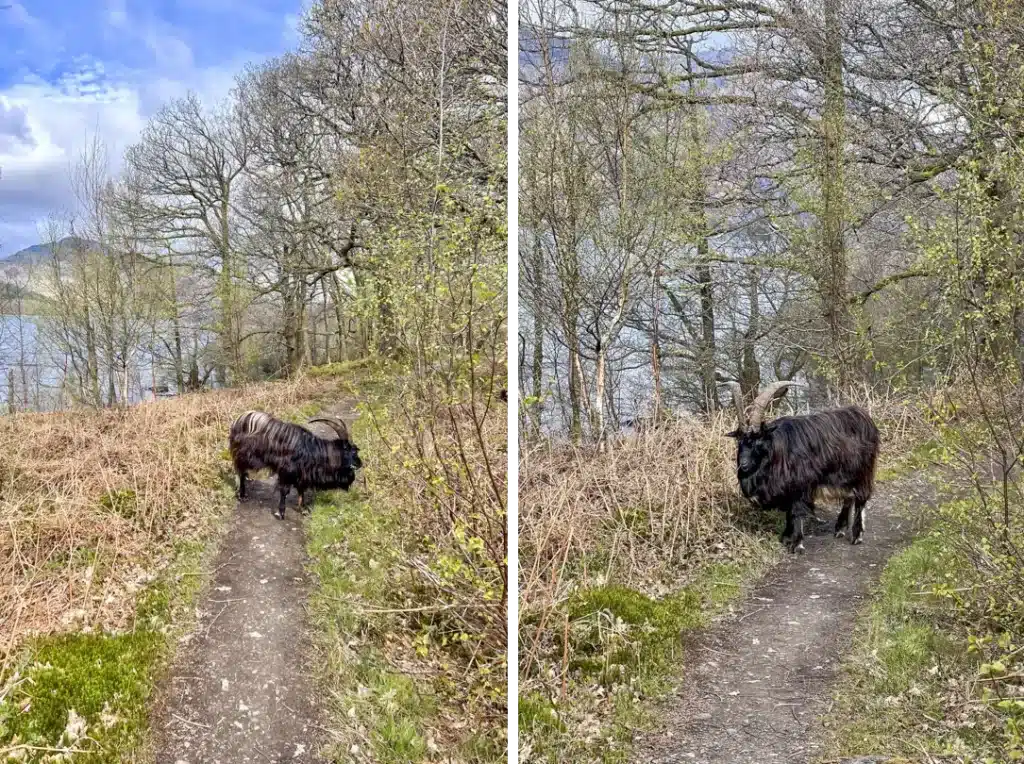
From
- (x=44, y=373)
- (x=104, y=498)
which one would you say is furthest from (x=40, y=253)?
(x=104, y=498)

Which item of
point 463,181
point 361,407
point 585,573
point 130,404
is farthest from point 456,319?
point 130,404

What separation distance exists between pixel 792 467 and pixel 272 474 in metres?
4.86

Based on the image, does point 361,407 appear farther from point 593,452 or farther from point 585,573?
point 593,452

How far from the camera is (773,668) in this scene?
381 centimetres

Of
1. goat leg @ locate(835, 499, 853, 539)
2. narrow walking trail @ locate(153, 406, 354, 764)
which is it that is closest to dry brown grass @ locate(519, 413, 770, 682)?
goat leg @ locate(835, 499, 853, 539)

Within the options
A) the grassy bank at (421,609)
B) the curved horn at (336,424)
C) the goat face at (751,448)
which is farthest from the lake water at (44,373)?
the goat face at (751,448)

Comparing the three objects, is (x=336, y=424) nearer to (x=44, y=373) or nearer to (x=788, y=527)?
(x=44, y=373)

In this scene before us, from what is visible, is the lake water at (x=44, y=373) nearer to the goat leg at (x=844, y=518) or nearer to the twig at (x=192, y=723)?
the twig at (x=192, y=723)

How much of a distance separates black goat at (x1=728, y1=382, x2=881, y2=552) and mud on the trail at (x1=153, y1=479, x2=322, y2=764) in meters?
3.82

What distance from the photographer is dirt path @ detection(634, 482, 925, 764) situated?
3207 millimetres

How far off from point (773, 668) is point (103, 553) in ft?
16.0

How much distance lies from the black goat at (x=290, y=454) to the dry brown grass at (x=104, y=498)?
257 mm

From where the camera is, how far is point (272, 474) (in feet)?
22.1

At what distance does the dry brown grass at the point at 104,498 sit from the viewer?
4.80 meters
